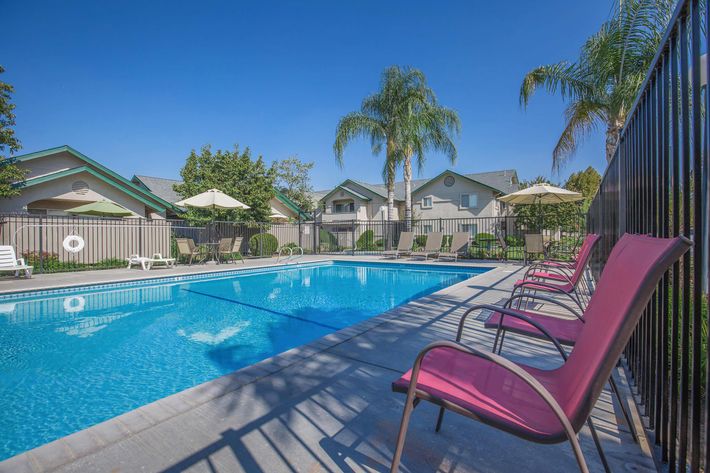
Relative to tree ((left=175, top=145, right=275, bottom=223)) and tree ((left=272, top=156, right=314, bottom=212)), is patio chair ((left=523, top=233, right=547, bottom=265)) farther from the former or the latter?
tree ((left=272, top=156, right=314, bottom=212))

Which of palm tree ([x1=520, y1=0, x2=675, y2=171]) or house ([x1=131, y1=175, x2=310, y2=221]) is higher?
palm tree ([x1=520, y1=0, x2=675, y2=171])

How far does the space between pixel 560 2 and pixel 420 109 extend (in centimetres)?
684

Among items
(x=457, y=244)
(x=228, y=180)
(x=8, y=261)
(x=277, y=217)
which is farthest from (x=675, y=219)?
(x=277, y=217)

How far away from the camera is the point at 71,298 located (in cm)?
667

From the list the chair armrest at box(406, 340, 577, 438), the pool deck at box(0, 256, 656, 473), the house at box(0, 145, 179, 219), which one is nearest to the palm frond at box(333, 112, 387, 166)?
the house at box(0, 145, 179, 219)

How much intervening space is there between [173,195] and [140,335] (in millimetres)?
16757

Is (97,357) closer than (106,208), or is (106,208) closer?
(97,357)

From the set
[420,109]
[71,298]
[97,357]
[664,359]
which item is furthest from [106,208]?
[664,359]

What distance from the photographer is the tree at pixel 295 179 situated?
30.0 m

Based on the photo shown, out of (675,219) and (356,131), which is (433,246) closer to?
(356,131)

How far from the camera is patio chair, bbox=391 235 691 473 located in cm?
94

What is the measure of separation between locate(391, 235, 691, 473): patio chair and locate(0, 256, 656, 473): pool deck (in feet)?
1.29

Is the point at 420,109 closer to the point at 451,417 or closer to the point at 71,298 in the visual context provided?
the point at 71,298

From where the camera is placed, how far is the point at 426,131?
49.4 ft
